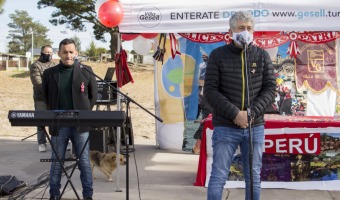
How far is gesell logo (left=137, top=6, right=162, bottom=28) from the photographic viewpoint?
18.4 ft

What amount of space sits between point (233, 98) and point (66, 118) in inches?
55.2

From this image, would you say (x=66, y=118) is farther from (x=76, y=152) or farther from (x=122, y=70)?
(x=122, y=70)

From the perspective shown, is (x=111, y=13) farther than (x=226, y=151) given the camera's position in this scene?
Yes

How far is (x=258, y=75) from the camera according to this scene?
3869 millimetres

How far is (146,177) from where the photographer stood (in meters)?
6.39

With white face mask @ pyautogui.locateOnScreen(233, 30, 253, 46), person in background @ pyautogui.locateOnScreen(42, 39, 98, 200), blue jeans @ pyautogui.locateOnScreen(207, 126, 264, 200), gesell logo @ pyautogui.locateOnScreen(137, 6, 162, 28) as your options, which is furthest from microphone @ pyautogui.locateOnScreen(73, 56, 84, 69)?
white face mask @ pyautogui.locateOnScreen(233, 30, 253, 46)

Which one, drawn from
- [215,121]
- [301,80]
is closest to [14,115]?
[215,121]

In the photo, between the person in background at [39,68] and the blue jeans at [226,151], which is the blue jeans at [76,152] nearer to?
the blue jeans at [226,151]

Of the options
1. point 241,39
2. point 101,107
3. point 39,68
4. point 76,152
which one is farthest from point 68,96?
point 101,107

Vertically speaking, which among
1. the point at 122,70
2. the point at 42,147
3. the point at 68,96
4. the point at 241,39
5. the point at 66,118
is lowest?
the point at 42,147

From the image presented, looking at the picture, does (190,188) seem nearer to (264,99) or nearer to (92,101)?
(92,101)

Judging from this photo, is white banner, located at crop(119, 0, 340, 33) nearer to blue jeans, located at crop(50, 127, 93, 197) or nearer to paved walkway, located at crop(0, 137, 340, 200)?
blue jeans, located at crop(50, 127, 93, 197)

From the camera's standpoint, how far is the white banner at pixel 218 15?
5531mm

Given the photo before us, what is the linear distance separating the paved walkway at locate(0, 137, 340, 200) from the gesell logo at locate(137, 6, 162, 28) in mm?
1686
